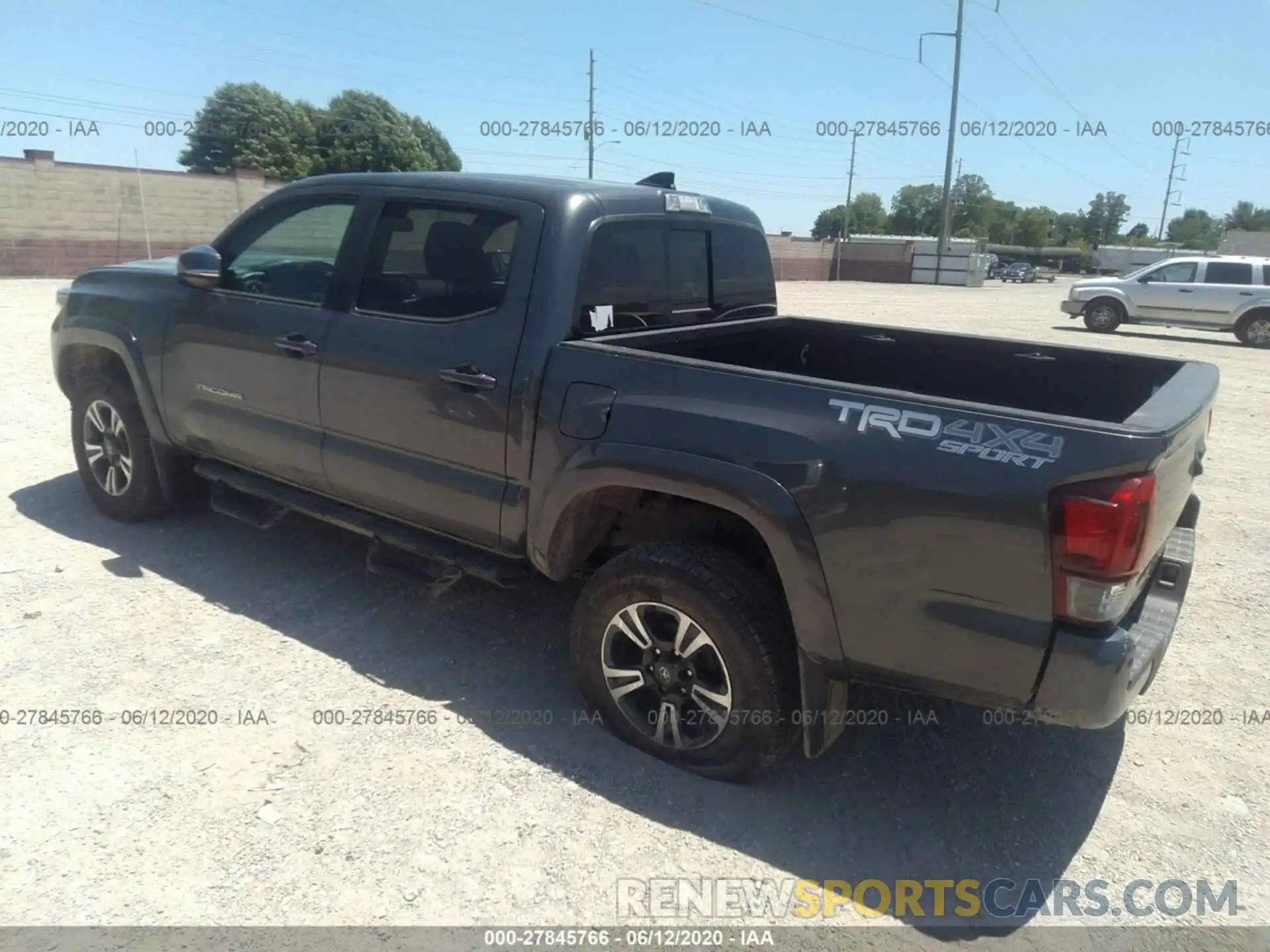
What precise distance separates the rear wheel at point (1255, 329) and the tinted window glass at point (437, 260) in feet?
64.0

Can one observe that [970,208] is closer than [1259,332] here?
No

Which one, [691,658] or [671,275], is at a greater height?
[671,275]

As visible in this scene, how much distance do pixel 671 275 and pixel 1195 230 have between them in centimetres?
13465

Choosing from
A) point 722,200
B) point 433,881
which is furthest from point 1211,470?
point 433,881

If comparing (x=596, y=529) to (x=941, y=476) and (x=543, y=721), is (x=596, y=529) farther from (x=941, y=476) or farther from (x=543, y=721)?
(x=941, y=476)

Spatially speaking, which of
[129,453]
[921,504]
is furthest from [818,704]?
[129,453]

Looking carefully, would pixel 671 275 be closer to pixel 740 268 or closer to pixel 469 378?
pixel 740 268

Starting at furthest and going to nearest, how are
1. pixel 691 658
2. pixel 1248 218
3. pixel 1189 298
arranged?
pixel 1248 218, pixel 1189 298, pixel 691 658

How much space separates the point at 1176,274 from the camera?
1853cm

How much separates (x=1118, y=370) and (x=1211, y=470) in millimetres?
4706

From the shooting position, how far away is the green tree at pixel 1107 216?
110m

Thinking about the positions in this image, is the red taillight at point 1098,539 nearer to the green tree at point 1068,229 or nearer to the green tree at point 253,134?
the green tree at point 253,134

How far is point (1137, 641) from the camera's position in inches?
97.0

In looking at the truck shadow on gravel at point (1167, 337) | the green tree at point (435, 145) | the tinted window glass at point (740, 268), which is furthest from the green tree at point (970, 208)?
the tinted window glass at point (740, 268)
